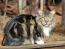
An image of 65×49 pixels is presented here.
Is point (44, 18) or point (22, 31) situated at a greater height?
point (44, 18)

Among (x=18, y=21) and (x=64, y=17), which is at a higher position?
(x=18, y=21)

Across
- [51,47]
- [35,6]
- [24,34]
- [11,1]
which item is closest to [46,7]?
[11,1]

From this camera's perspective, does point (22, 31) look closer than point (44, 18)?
Yes

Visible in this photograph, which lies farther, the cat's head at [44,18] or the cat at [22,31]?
the cat's head at [44,18]

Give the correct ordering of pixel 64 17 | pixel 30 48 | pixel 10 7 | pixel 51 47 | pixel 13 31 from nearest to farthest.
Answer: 1. pixel 30 48
2. pixel 51 47
3. pixel 13 31
4. pixel 64 17
5. pixel 10 7

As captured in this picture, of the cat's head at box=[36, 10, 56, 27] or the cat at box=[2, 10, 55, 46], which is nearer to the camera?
the cat at box=[2, 10, 55, 46]

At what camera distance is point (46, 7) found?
53.0ft

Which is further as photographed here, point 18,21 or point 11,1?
point 11,1

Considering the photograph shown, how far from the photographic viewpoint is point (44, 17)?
196 inches

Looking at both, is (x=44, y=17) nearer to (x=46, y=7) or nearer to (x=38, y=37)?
(x=38, y=37)

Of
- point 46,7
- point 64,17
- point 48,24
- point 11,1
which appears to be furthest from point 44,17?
point 46,7

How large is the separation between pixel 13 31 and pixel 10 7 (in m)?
9.94

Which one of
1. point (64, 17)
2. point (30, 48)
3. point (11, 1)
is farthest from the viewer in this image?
point (11, 1)

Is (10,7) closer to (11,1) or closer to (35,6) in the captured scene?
(11,1)
